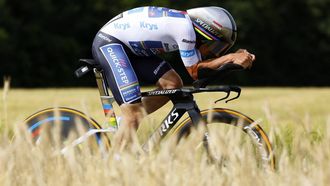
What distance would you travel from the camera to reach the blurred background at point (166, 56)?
44844mm

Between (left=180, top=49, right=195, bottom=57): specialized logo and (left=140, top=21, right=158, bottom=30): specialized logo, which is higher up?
(left=140, top=21, right=158, bottom=30): specialized logo

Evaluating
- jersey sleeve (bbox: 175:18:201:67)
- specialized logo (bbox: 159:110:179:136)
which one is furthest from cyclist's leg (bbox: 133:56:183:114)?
jersey sleeve (bbox: 175:18:201:67)

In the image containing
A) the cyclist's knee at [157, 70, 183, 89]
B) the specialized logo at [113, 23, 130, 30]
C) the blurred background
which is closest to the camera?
the specialized logo at [113, 23, 130, 30]

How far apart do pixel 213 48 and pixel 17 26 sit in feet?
134

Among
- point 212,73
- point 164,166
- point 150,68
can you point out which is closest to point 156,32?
point 150,68

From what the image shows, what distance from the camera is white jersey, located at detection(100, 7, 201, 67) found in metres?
4.86

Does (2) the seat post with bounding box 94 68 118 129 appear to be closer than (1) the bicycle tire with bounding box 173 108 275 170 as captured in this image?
No

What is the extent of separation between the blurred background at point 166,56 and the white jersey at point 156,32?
37019mm

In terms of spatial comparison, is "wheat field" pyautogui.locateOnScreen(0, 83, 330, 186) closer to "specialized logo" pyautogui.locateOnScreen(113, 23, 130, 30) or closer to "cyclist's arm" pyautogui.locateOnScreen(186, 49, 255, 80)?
"cyclist's arm" pyautogui.locateOnScreen(186, 49, 255, 80)

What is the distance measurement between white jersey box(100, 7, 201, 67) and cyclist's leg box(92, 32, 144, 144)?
0.31 ft

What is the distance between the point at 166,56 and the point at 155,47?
44.1m

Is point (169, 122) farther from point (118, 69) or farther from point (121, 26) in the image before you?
point (121, 26)

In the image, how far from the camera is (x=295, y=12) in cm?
5725

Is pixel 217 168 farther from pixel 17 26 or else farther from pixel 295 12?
pixel 295 12
